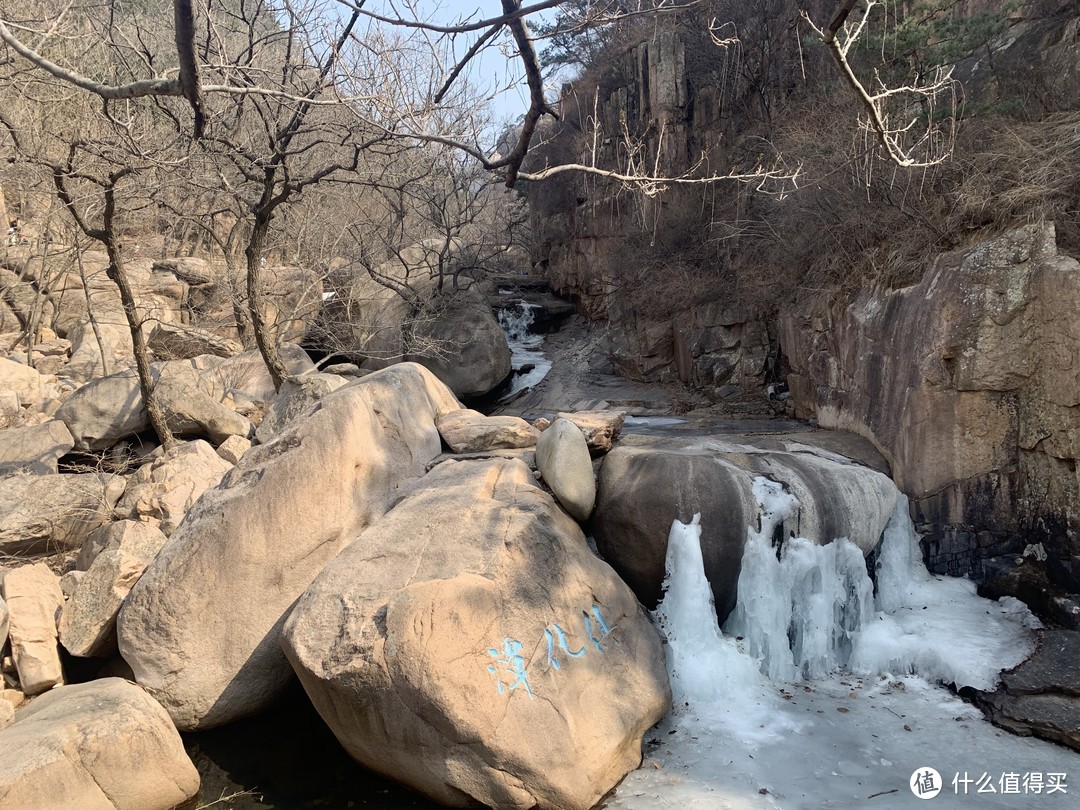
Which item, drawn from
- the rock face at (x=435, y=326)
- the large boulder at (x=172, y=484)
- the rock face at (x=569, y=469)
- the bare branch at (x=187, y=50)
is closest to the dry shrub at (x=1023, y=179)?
the rock face at (x=569, y=469)

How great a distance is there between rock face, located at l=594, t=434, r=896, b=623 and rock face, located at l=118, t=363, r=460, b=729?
1892 millimetres

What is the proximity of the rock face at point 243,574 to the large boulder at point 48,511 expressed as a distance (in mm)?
2002

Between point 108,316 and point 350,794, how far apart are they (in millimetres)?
10341

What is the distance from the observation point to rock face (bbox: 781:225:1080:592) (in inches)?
228

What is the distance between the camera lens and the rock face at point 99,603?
554 cm

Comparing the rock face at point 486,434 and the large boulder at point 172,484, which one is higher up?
the rock face at point 486,434

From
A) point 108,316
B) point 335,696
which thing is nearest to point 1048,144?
point 335,696

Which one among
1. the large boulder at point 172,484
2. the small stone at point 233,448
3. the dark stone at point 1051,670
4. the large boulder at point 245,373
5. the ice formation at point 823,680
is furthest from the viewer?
the large boulder at point 245,373

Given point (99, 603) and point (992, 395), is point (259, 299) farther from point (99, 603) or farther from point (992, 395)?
point (992, 395)

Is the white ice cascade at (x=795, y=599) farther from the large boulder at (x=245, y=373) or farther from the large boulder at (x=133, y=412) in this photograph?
the large boulder at (x=245, y=373)

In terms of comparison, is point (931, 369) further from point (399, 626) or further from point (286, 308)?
point (286, 308)

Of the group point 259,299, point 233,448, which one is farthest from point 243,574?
point 259,299

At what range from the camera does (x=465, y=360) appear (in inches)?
516

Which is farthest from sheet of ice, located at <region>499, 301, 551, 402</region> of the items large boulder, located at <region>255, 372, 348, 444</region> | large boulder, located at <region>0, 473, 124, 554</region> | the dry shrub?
the dry shrub
